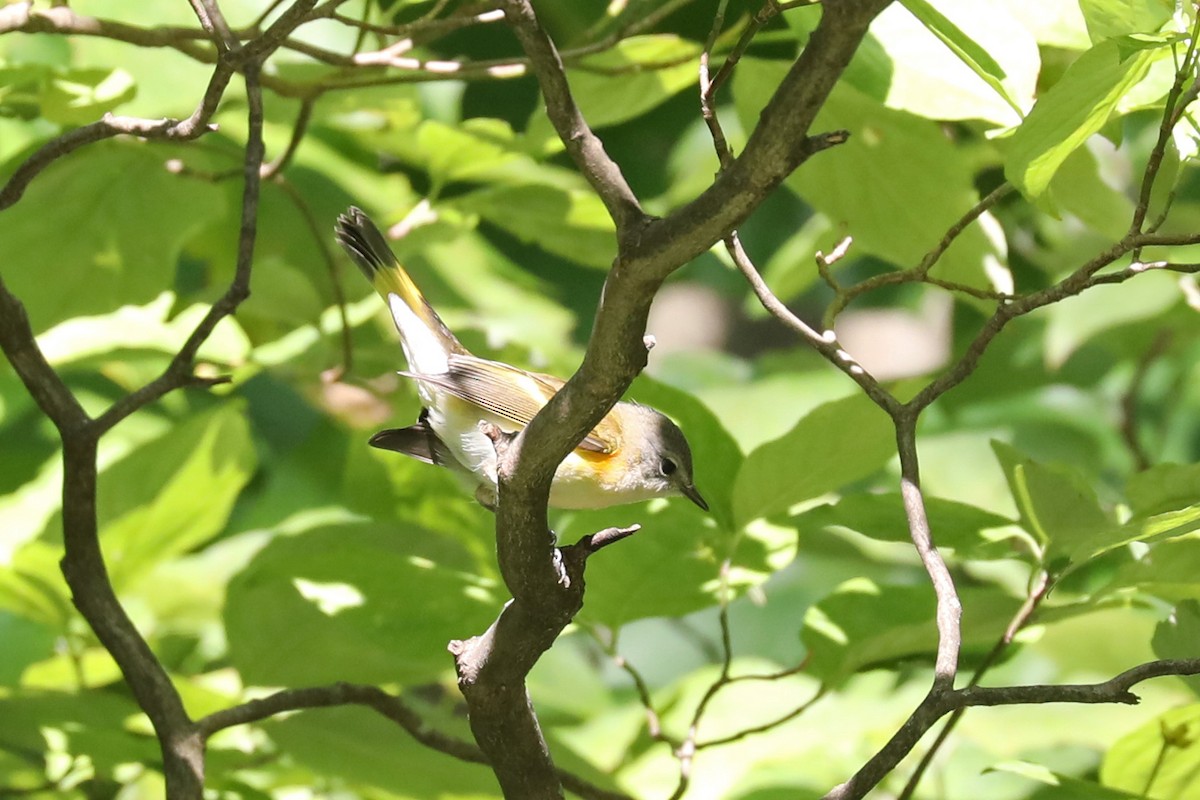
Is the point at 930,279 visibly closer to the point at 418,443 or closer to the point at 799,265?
the point at 418,443

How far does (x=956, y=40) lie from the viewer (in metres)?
0.94

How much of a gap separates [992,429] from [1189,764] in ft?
4.50

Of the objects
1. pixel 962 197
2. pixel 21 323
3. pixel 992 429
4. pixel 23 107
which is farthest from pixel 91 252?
pixel 992 429

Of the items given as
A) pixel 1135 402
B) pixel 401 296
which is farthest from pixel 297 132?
pixel 1135 402

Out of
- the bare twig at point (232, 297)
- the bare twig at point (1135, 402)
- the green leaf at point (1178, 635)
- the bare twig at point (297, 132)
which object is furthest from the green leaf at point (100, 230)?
the bare twig at point (1135, 402)

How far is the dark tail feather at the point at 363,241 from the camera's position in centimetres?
163

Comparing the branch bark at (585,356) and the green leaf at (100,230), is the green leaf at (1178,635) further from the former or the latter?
the green leaf at (100,230)

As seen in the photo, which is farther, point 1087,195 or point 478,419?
point 478,419

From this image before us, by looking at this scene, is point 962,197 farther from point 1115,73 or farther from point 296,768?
point 296,768

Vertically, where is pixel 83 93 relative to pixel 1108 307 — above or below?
below

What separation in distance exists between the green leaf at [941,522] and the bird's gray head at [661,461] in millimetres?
502

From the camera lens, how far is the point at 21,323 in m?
1.28

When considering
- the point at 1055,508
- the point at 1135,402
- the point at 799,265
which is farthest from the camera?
the point at 1135,402

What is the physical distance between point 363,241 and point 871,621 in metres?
0.84
